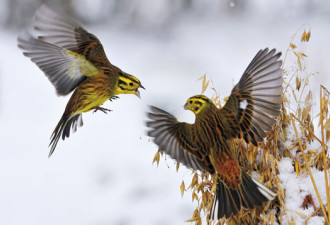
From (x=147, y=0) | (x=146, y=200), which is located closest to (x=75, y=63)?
(x=146, y=200)

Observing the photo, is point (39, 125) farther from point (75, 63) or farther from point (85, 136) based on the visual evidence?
point (75, 63)

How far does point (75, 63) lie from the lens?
5.43 ft

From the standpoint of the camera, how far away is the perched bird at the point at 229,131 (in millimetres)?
1604

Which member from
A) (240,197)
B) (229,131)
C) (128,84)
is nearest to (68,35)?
(128,84)

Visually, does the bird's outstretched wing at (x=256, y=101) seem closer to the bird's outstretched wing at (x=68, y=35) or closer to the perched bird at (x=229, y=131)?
the perched bird at (x=229, y=131)

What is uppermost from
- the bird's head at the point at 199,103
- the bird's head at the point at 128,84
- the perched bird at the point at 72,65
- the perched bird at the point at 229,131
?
the perched bird at the point at 72,65

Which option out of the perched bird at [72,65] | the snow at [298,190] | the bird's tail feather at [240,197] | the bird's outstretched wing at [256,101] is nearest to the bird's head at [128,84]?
the perched bird at [72,65]

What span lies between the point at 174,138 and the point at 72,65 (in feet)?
1.16

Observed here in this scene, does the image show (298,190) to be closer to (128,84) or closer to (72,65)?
(128,84)

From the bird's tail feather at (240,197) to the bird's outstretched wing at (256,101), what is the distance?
0.39ft

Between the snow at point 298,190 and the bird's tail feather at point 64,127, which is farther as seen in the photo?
the snow at point 298,190

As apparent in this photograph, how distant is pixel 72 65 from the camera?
1.66 meters

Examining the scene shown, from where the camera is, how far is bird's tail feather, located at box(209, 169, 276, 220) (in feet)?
5.24

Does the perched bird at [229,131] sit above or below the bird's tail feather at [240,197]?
above
